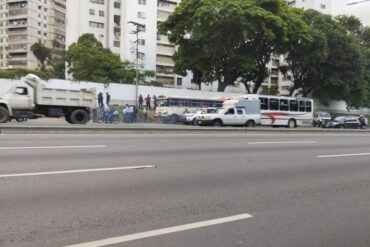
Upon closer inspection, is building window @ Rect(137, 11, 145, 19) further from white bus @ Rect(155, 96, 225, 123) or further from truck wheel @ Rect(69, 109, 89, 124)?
truck wheel @ Rect(69, 109, 89, 124)

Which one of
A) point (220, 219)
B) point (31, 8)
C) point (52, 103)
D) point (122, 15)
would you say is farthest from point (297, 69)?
point (31, 8)

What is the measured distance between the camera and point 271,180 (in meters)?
8.98

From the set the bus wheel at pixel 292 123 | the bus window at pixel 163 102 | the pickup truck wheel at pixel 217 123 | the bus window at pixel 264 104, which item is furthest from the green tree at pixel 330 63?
the pickup truck wheel at pixel 217 123

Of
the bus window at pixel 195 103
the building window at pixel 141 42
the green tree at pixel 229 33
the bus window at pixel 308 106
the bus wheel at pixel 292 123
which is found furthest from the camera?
the building window at pixel 141 42

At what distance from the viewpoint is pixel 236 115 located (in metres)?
33.9

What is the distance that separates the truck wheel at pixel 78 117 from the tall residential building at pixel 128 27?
5201 cm

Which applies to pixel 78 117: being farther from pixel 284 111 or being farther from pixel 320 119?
pixel 320 119

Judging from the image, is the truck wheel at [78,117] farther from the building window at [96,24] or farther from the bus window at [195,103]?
the building window at [96,24]

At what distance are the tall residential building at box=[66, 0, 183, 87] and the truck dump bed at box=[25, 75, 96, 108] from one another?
51.7 meters

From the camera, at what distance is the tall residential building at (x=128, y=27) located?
262 feet

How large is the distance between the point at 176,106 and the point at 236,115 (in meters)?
9.18

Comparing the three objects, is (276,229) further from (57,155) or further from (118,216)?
(57,155)

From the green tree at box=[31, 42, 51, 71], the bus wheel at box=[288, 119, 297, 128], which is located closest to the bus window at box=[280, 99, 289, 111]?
the bus wheel at box=[288, 119, 297, 128]

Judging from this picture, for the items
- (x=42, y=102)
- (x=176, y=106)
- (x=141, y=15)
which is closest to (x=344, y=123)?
(x=176, y=106)
